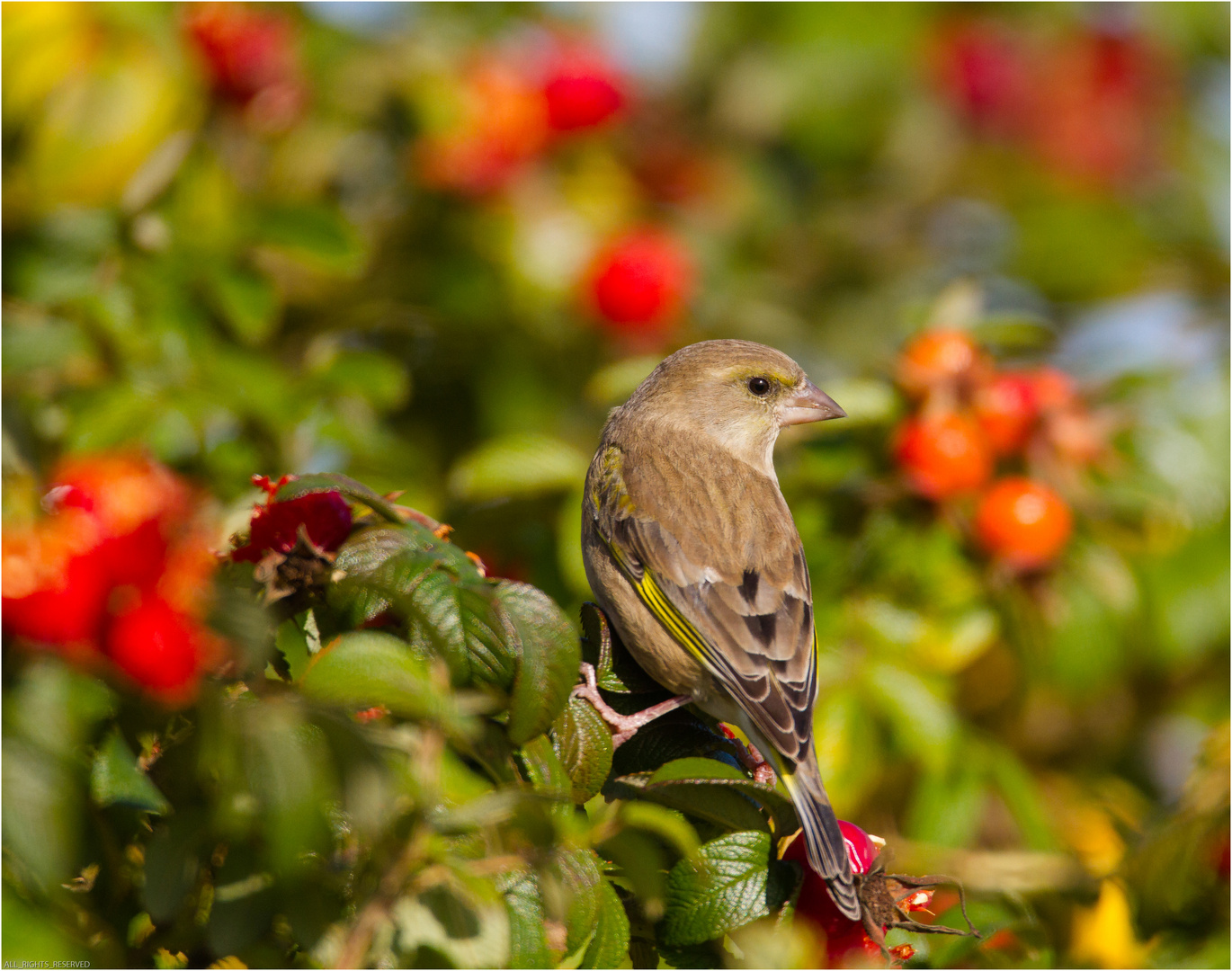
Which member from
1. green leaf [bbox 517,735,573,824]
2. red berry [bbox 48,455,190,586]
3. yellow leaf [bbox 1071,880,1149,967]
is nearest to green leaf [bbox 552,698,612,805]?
green leaf [bbox 517,735,573,824]

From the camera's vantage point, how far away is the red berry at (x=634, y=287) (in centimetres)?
489

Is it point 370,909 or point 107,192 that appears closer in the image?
point 370,909

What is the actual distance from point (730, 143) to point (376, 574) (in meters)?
5.34

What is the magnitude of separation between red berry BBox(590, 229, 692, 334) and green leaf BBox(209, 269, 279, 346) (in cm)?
162

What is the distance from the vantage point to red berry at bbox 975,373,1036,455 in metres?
3.77

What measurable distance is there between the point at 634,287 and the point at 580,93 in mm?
1049

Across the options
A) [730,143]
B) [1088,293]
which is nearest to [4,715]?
[730,143]

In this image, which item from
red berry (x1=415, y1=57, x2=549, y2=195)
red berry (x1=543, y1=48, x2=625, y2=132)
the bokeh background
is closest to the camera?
the bokeh background

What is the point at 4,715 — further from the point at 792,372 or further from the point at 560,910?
the point at 792,372

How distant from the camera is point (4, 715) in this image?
177 cm

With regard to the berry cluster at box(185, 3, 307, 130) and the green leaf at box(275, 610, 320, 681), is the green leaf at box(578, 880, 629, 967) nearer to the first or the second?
the green leaf at box(275, 610, 320, 681)

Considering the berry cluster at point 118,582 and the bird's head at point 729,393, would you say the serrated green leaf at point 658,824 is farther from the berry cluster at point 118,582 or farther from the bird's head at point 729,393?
the bird's head at point 729,393

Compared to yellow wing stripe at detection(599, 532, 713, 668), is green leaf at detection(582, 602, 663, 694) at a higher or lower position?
higher

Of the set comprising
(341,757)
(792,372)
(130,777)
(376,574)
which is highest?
(376,574)
